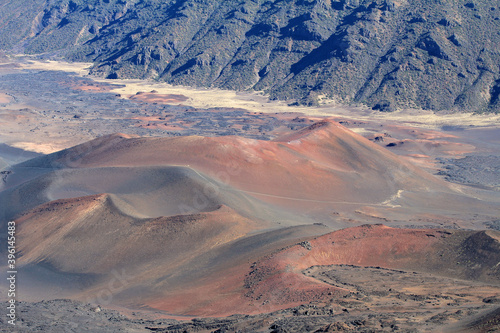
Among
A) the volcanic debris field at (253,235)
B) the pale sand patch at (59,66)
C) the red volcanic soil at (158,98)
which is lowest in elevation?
the volcanic debris field at (253,235)

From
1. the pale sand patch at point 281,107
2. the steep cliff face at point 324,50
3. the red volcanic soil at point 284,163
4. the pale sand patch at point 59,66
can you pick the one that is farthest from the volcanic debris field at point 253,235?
the pale sand patch at point 59,66

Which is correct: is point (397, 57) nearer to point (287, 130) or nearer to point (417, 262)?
point (287, 130)

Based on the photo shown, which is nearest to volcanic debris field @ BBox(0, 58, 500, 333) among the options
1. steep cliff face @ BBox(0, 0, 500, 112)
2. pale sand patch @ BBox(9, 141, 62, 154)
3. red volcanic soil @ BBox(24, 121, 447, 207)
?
red volcanic soil @ BBox(24, 121, 447, 207)

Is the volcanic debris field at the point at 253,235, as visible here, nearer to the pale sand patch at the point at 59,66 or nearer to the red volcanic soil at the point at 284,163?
the red volcanic soil at the point at 284,163

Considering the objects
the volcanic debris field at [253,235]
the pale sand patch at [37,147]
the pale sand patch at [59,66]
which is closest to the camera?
the volcanic debris field at [253,235]

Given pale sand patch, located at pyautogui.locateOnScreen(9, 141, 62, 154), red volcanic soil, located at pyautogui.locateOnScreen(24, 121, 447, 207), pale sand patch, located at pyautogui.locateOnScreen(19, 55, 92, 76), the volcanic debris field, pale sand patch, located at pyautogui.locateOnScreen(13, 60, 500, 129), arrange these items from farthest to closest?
pale sand patch, located at pyautogui.locateOnScreen(19, 55, 92, 76) < pale sand patch, located at pyautogui.locateOnScreen(13, 60, 500, 129) < pale sand patch, located at pyautogui.locateOnScreen(9, 141, 62, 154) < red volcanic soil, located at pyautogui.locateOnScreen(24, 121, 447, 207) < the volcanic debris field

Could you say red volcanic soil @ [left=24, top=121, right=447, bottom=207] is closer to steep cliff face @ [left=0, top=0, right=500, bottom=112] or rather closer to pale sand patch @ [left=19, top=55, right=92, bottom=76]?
steep cliff face @ [left=0, top=0, right=500, bottom=112]

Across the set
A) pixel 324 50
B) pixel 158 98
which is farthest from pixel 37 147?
pixel 324 50
